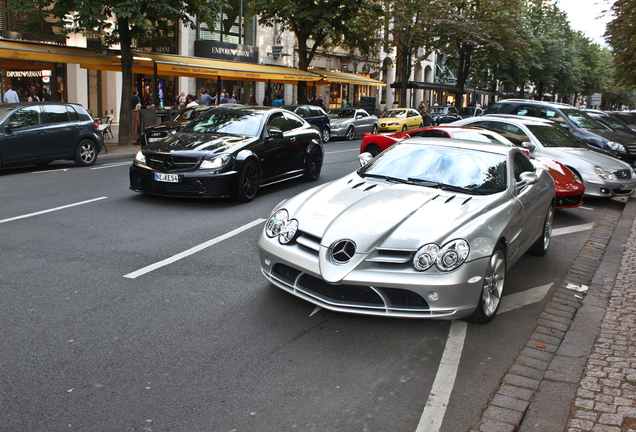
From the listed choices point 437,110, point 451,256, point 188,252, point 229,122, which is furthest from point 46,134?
point 437,110

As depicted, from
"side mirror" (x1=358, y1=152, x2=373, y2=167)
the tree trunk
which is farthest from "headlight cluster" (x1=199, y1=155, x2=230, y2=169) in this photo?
the tree trunk

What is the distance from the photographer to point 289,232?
482 centimetres

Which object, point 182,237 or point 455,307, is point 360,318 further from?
point 182,237

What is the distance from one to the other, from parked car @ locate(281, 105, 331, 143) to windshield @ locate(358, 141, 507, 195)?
55.0 feet

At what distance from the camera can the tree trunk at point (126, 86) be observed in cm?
1836

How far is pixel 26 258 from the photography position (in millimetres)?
6023

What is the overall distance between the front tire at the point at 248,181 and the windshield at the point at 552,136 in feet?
18.5

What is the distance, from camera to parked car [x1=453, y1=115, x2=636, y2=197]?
10719 mm

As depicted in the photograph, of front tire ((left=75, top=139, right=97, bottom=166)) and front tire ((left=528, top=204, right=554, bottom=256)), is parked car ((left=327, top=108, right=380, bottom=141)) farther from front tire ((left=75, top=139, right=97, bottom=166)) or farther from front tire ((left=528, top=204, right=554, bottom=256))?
front tire ((left=528, top=204, right=554, bottom=256))

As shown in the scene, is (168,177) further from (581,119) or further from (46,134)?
(581,119)

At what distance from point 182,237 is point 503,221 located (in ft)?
13.0

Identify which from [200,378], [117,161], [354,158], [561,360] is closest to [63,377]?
[200,378]

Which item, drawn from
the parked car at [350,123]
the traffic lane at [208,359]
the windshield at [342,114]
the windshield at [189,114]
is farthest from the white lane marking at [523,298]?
the windshield at [342,114]

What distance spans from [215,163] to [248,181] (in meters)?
0.82
